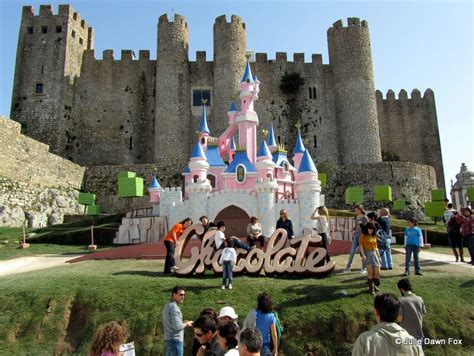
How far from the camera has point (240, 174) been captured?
22.2 m

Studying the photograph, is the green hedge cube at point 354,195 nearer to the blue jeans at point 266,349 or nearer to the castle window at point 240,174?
the castle window at point 240,174

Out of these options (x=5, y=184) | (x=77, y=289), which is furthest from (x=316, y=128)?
(x=77, y=289)

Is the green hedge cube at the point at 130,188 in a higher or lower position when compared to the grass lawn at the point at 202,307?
→ higher

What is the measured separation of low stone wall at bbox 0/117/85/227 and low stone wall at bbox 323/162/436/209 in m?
21.5

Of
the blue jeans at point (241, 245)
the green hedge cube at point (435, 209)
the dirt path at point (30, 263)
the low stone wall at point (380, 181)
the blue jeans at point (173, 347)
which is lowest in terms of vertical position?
the blue jeans at point (173, 347)

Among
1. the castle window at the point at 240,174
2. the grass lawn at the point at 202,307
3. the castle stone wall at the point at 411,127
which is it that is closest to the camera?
the grass lawn at the point at 202,307

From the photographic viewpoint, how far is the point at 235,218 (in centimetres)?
2033

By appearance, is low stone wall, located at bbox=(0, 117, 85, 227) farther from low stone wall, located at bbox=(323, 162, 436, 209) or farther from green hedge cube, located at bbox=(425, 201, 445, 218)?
green hedge cube, located at bbox=(425, 201, 445, 218)

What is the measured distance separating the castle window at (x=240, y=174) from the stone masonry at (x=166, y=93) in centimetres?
1632

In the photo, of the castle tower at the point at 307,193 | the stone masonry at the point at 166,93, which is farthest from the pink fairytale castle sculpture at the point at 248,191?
the stone masonry at the point at 166,93

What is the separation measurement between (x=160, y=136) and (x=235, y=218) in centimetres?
2228

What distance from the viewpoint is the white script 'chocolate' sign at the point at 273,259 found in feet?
43.6

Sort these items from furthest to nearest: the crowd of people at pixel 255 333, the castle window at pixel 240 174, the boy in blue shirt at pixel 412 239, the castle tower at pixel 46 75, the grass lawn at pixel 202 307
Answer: the castle tower at pixel 46 75 < the castle window at pixel 240 174 < the boy in blue shirt at pixel 412 239 < the grass lawn at pixel 202 307 < the crowd of people at pixel 255 333

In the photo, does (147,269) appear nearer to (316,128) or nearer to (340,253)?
(340,253)
